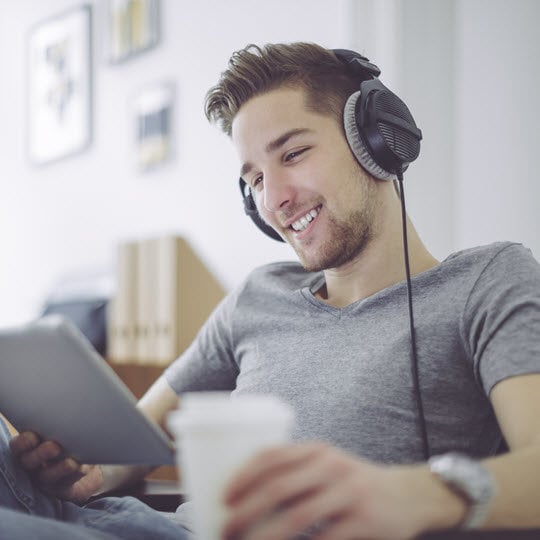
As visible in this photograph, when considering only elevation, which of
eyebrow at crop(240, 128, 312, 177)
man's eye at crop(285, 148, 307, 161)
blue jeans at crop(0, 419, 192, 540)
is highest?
eyebrow at crop(240, 128, 312, 177)

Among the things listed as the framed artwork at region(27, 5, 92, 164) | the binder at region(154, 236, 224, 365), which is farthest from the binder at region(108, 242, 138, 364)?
the framed artwork at region(27, 5, 92, 164)

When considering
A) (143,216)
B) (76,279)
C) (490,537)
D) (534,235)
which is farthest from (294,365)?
(76,279)

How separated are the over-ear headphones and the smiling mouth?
0.38 feet

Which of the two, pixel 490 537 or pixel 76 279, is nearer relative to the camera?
pixel 490 537

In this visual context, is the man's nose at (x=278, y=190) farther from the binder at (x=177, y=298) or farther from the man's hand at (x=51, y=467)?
the binder at (x=177, y=298)

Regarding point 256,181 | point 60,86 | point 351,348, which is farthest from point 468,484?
point 60,86

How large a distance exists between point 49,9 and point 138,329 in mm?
1773

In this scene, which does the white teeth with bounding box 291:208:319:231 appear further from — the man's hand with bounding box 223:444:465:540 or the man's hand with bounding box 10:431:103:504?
the man's hand with bounding box 223:444:465:540

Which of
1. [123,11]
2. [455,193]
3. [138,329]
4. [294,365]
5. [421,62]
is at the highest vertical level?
[123,11]

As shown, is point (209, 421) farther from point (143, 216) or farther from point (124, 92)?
point (124, 92)

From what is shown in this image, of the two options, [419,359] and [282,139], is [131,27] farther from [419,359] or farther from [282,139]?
[419,359]

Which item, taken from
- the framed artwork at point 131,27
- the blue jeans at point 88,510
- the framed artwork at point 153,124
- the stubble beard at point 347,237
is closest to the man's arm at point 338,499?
the blue jeans at point 88,510

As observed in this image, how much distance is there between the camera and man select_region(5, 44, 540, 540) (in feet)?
1.68

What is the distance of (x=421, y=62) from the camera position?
183 cm
